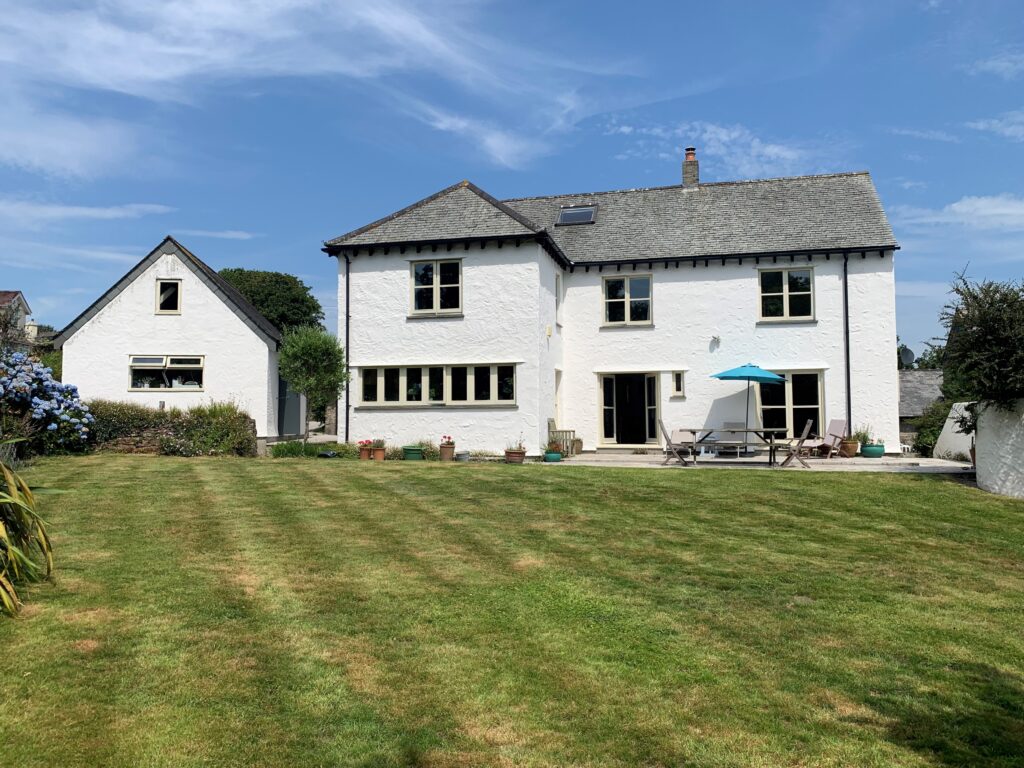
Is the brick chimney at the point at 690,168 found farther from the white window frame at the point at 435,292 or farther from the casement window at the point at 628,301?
the white window frame at the point at 435,292

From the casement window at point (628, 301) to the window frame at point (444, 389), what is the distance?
4398 millimetres

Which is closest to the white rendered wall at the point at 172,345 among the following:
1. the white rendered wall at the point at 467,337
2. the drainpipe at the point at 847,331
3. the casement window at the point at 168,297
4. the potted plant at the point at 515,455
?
the casement window at the point at 168,297

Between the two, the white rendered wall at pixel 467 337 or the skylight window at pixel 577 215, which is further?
the skylight window at pixel 577 215

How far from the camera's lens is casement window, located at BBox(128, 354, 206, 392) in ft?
79.0

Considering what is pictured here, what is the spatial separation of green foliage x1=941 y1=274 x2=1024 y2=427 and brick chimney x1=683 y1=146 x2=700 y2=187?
13643 millimetres

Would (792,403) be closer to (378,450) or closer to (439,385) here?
(439,385)

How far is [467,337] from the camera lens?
21500 millimetres

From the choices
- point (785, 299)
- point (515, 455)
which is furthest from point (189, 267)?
point (785, 299)

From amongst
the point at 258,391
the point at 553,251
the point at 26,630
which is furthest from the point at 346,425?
the point at 26,630

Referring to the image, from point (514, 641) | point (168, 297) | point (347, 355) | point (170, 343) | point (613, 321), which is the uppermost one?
point (168, 297)

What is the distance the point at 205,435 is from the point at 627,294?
1330cm

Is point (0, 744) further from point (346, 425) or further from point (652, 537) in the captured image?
point (346, 425)

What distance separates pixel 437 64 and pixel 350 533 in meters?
9.30

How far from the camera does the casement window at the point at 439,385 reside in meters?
21.2
